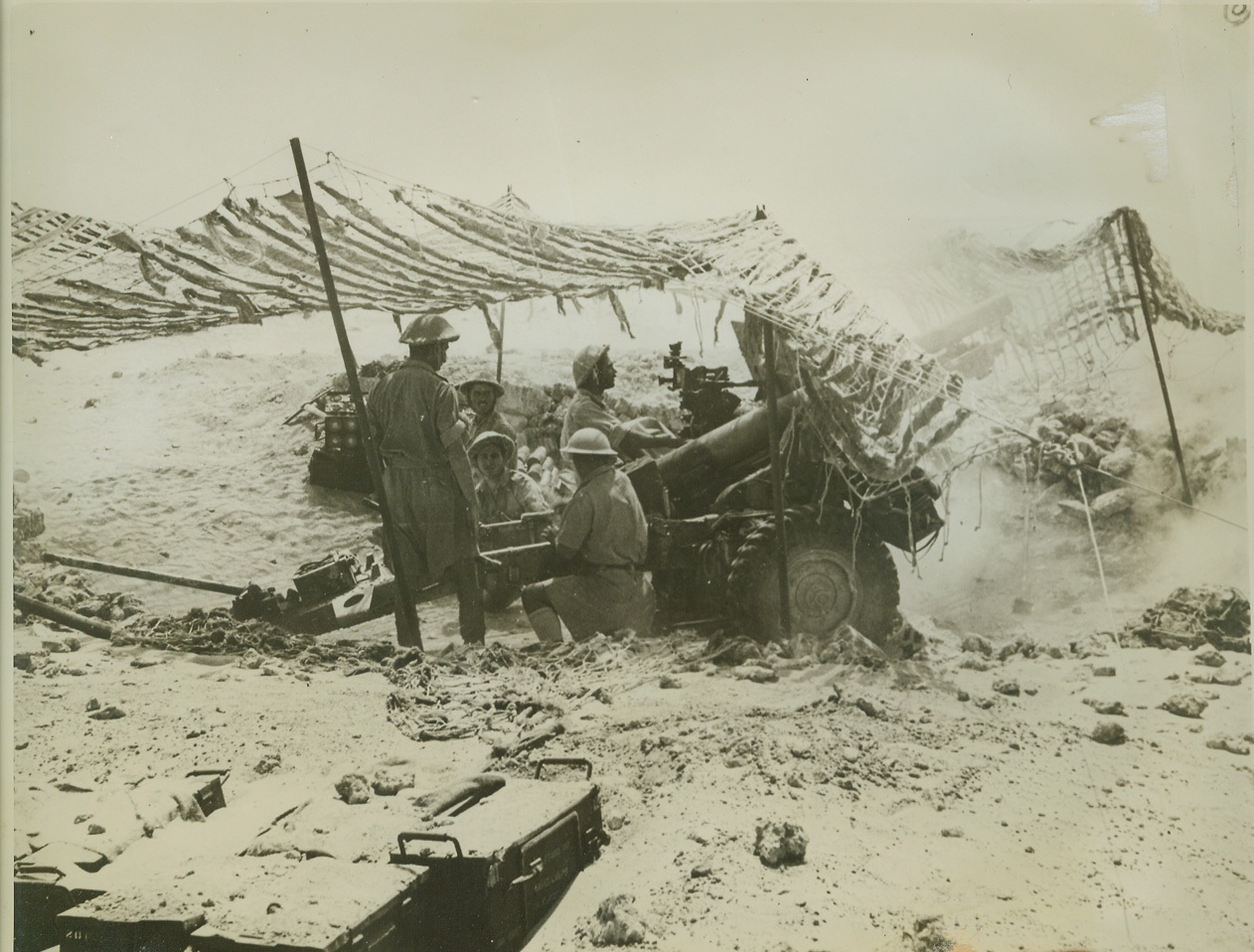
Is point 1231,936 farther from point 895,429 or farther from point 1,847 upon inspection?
point 1,847

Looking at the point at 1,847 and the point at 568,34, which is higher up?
the point at 568,34

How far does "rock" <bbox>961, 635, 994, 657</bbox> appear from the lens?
4.52 meters

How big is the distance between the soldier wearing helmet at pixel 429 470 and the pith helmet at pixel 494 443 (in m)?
0.07

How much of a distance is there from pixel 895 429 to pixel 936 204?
3.37ft

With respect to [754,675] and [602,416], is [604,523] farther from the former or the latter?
[754,675]

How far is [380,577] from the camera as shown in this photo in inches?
174

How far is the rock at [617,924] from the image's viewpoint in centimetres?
381

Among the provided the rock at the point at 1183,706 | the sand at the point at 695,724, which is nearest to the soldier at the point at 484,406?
the sand at the point at 695,724

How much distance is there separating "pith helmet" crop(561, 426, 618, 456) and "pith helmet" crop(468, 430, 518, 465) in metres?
0.24

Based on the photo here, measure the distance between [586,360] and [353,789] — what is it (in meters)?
1.99

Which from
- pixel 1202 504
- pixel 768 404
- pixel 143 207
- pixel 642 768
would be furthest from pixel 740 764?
pixel 143 207

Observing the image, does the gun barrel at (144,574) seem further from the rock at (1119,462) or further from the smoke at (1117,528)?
the rock at (1119,462)

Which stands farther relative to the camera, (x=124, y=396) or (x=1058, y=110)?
(x=1058, y=110)

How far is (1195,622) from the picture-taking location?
4.61 m
